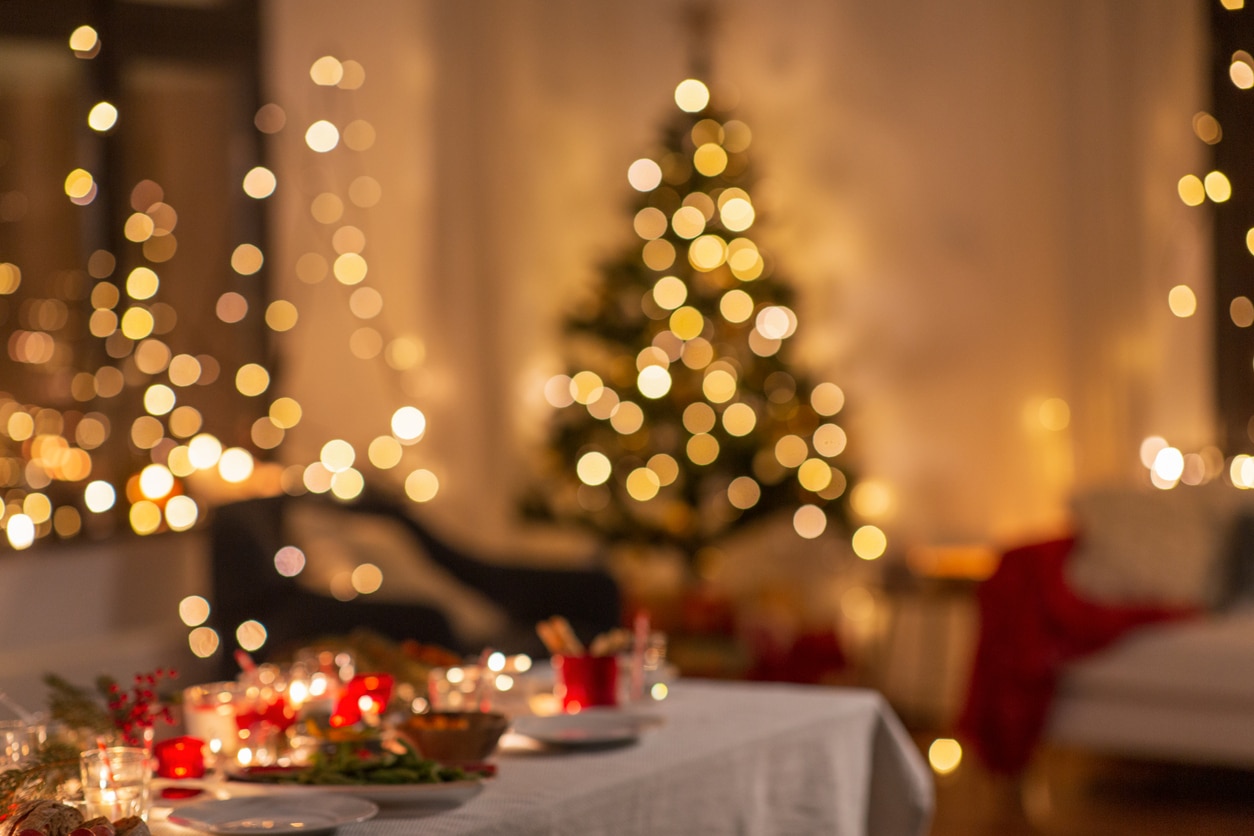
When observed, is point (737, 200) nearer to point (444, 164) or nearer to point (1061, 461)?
point (444, 164)

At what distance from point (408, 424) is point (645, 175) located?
1.46 metres

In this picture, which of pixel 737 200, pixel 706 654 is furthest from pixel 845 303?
pixel 706 654

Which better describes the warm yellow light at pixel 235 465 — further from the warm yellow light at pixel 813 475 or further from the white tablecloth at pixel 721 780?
the white tablecloth at pixel 721 780

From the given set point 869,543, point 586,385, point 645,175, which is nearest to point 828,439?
point 869,543

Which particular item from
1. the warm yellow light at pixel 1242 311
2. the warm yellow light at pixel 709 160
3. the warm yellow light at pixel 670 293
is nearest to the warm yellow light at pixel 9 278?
the warm yellow light at pixel 670 293

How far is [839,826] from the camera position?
7.05ft

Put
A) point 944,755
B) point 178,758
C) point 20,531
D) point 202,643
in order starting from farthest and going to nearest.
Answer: point 944,755, point 202,643, point 20,531, point 178,758

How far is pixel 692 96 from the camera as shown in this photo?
592 centimetres

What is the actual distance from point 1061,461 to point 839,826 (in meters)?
3.71

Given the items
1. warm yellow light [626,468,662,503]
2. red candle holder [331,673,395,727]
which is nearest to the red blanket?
warm yellow light [626,468,662,503]

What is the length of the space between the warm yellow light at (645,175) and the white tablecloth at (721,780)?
364cm

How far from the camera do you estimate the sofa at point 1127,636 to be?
405 cm

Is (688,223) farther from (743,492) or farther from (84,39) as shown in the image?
(84,39)

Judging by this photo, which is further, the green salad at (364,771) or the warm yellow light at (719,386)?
the warm yellow light at (719,386)
